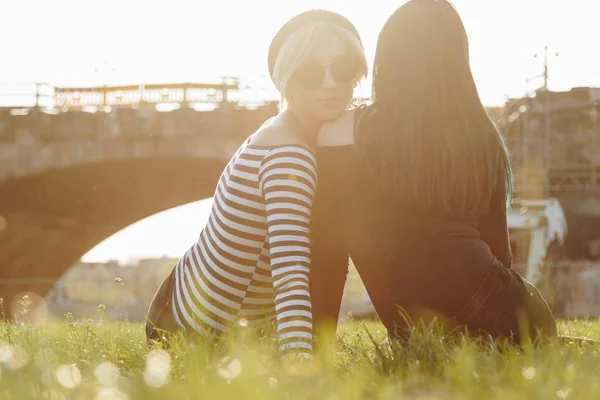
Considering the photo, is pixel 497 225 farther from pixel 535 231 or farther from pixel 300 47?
pixel 535 231

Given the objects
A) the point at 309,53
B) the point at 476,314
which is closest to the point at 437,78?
the point at 309,53

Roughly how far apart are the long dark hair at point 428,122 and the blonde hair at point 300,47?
0.17 metres

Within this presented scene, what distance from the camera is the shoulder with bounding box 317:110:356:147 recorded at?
282 centimetres

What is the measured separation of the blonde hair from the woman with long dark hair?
0.16 metres

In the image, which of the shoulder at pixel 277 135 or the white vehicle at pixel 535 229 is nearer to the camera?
the shoulder at pixel 277 135

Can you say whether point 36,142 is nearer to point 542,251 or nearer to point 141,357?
point 542,251

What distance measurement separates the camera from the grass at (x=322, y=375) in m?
1.84

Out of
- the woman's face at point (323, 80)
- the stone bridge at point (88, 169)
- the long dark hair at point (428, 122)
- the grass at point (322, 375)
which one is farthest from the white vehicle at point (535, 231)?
the grass at point (322, 375)

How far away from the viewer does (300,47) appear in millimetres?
2908

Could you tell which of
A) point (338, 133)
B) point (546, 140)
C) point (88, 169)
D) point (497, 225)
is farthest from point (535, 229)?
point (338, 133)

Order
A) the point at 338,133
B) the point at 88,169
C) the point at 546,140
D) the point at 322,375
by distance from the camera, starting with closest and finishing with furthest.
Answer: the point at 322,375, the point at 338,133, the point at 88,169, the point at 546,140

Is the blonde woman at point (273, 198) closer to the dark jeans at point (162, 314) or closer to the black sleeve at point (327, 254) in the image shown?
the dark jeans at point (162, 314)

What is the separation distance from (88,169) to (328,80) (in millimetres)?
16559

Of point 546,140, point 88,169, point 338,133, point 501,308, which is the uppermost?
point 338,133
